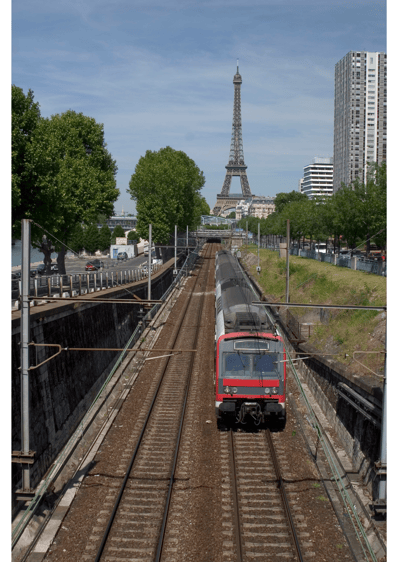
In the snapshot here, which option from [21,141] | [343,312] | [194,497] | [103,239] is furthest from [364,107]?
[194,497]

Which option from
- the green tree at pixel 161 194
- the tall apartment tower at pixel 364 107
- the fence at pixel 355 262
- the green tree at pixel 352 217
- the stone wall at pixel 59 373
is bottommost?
the stone wall at pixel 59 373

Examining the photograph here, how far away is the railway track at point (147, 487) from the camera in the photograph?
33.3 ft

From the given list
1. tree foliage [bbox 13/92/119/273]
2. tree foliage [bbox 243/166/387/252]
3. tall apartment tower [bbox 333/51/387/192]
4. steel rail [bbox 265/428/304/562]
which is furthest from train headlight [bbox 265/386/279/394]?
tall apartment tower [bbox 333/51/387/192]

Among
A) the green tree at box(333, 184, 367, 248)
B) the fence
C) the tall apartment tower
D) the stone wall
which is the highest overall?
the tall apartment tower

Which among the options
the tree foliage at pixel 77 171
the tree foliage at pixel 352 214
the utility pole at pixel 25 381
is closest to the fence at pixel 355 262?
the tree foliage at pixel 352 214

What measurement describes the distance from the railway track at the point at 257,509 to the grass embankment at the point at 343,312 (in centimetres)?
374

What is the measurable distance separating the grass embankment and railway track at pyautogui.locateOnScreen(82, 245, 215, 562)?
18.2 feet

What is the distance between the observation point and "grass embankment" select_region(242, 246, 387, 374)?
18.6 m

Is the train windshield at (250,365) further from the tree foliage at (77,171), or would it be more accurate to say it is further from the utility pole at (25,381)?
the tree foliage at (77,171)

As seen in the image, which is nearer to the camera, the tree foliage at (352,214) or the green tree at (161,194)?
the tree foliage at (352,214)

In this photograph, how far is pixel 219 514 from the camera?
1130 cm

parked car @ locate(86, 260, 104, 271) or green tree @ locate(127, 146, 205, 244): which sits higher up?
green tree @ locate(127, 146, 205, 244)

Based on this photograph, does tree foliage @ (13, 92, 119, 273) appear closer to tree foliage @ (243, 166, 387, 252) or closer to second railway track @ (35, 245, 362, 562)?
second railway track @ (35, 245, 362, 562)

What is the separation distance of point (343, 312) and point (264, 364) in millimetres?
9184
